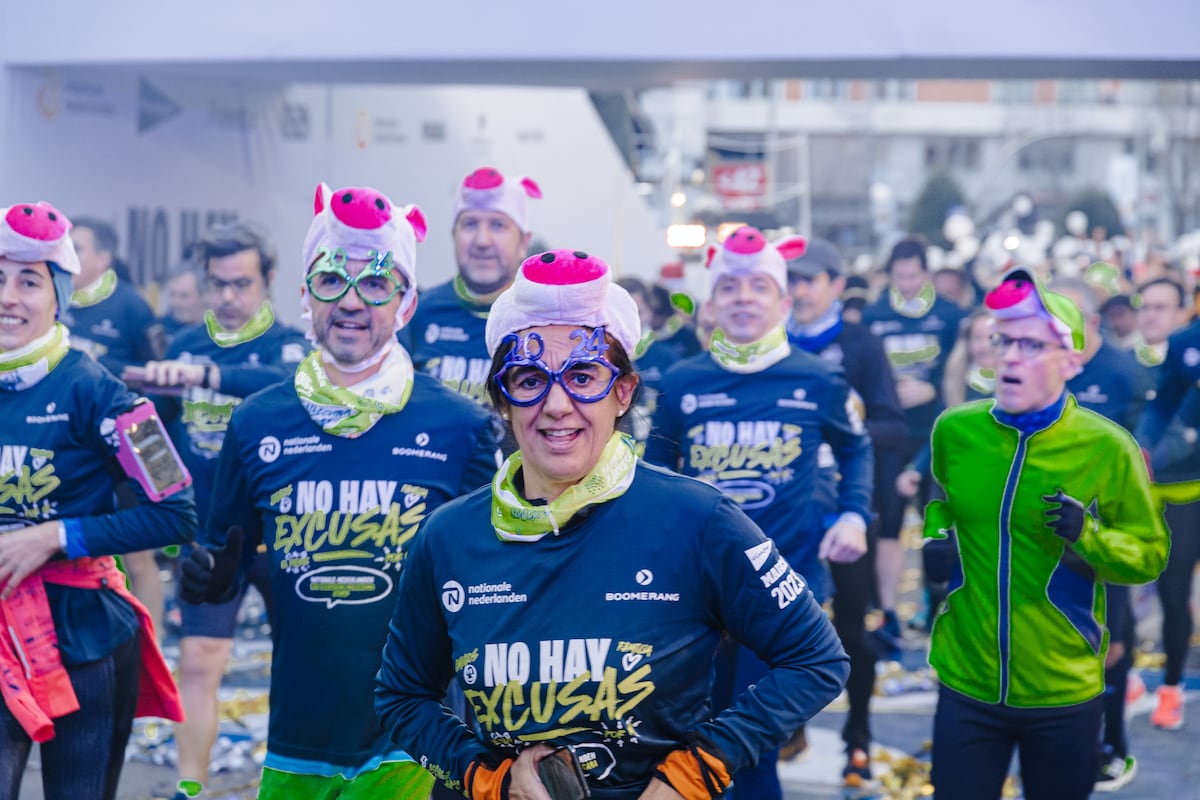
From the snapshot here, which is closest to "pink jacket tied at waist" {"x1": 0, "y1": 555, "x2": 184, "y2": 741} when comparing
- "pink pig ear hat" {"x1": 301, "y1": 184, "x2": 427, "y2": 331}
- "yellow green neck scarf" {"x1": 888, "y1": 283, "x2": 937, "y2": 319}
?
"pink pig ear hat" {"x1": 301, "y1": 184, "x2": 427, "y2": 331}

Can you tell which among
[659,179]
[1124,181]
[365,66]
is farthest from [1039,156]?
[365,66]

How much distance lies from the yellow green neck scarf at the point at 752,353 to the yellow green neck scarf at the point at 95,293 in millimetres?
4128

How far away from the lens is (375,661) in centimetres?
416

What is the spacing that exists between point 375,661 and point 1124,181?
5401 centimetres

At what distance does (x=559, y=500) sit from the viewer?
3.01 m

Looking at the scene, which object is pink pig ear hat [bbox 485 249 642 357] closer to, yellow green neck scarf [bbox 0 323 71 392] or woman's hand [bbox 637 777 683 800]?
woman's hand [bbox 637 777 683 800]

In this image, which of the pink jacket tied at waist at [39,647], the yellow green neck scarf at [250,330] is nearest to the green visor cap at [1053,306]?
the pink jacket tied at waist at [39,647]

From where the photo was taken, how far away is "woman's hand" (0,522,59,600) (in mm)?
4418

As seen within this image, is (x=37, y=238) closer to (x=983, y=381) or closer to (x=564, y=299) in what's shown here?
(x=564, y=299)

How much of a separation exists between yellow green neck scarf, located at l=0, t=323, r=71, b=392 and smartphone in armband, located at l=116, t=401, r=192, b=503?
0.26 metres

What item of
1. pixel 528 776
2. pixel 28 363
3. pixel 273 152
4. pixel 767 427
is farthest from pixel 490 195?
pixel 273 152

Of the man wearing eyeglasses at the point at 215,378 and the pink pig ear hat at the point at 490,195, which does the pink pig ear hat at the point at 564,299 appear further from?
the pink pig ear hat at the point at 490,195

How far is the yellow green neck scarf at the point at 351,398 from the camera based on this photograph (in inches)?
167

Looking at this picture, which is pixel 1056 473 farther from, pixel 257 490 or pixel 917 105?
pixel 917 105
